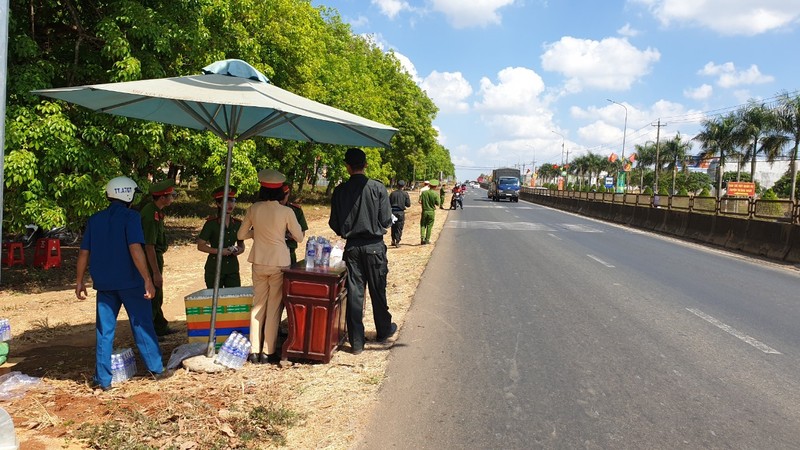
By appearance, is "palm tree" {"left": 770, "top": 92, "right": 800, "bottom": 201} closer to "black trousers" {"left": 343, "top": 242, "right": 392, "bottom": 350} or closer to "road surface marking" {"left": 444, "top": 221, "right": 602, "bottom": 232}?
"road surface marking" {"left": 444, "top": 221, "right": 602, "bottom": 232}

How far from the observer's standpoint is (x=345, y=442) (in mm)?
3799

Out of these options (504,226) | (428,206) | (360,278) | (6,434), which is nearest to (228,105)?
(360,278)

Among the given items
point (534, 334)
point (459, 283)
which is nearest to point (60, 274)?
point (459, 283)

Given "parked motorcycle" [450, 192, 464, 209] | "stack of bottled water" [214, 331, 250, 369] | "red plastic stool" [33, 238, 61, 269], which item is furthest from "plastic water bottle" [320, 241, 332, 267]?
"parked motorcycle" [450, 192, 464, 209]

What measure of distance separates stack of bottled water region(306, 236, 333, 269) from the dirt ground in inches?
38.2

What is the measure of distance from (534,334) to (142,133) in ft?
23.5

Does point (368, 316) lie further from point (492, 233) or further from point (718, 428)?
point (492, 233)

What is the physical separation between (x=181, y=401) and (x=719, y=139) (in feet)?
218

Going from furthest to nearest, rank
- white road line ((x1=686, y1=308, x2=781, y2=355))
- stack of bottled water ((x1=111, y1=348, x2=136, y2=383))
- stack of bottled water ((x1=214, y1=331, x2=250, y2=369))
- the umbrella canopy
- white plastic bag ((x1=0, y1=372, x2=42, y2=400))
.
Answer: white road line ((x1=686, y1=308, x2=781, y2=355)) → stack of bottled water ((x1=214, y1=331, x2=250, y2=369)) → stack of bottled water ((x1=111, y1=348, x2=136, y2=383)) → the umbrella canopy → white plastic bag ((x1=0, y1=372, x2=42, y2=400))

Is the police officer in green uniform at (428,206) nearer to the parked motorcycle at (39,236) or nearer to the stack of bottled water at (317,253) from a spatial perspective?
the parked motorcycle at (39,236)

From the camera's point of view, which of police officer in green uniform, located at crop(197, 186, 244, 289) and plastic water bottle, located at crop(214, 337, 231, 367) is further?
police officer in green uniform, located at crop(197, 186, 244, 289)

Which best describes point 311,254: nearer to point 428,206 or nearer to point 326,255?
point 326,255

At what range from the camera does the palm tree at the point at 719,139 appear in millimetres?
56688

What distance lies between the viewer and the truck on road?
5522cm
